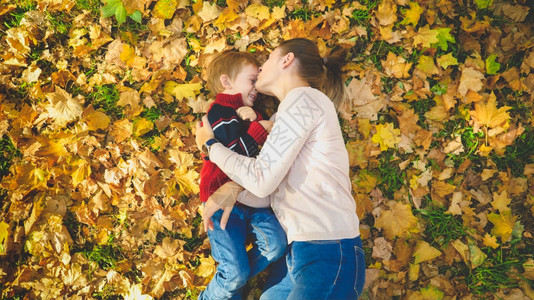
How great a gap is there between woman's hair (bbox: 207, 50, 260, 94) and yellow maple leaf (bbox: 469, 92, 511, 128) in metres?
Result: 2.10

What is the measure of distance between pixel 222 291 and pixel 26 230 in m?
1.88

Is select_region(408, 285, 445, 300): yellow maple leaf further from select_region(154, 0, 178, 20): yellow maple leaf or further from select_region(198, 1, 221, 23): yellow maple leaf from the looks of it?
select_region(154, 0, 178, 20): yellow maple leaf

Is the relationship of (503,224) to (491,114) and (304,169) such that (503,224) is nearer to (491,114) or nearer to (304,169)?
(491,114)

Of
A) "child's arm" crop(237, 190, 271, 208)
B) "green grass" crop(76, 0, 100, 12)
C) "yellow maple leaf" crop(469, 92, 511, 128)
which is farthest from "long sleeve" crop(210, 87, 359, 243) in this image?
"green grass" crop(76, 0, 100, 12)

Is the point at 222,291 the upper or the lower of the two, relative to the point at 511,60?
lower

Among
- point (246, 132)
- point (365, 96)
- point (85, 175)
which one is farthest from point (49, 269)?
point (365, 96)

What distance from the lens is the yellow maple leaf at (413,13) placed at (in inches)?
120

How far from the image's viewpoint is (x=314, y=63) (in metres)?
2.49

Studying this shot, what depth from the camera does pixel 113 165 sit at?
3.00m

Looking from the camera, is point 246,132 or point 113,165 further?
point 113,165

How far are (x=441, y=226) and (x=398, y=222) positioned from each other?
1.34 feet

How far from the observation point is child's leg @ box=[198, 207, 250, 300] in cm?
234

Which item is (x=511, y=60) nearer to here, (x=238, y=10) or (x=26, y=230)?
(x=238, y=10)

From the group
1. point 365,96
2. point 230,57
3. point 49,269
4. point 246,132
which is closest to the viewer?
point 246,132
